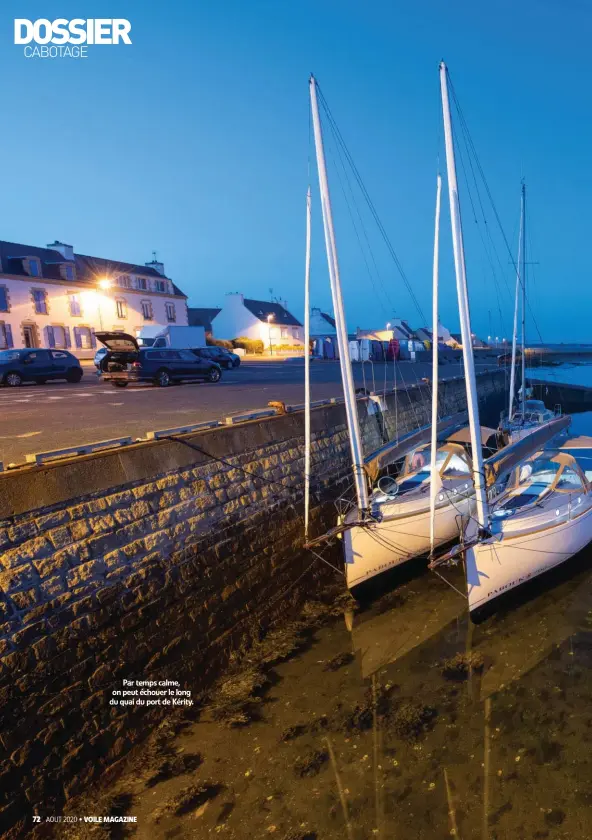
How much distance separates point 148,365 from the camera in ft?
70.7

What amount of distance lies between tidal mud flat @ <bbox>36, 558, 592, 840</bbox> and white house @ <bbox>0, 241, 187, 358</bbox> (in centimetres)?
3366

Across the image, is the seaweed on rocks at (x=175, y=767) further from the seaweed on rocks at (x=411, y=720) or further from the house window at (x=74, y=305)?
the house window at (x=74, y=305)

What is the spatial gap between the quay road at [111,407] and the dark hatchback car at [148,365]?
0.58 meters

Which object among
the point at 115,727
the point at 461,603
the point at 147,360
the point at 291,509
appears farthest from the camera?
the point at 147,360

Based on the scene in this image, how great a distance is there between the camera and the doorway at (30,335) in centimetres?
3666

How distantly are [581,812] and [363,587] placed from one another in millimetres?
5185

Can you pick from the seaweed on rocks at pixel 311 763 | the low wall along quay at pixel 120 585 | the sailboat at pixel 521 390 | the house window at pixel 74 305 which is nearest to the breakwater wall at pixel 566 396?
the sailboat at pixel 521 390

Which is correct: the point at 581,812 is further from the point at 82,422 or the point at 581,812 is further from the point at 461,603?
the point at 82,422

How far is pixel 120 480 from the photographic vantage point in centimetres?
726

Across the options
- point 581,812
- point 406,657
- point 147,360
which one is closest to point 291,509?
point 406,657

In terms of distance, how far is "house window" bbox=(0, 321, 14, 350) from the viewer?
35.1m

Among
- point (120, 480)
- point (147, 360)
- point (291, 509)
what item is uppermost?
point (147, 360)

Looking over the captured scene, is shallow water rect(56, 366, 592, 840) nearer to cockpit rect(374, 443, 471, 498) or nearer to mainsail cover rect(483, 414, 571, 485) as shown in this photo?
mainsail cover rect(483, 414, 571, 485)

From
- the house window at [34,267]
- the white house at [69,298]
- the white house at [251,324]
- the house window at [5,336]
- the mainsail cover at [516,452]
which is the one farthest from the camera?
the white house at [251,324]
